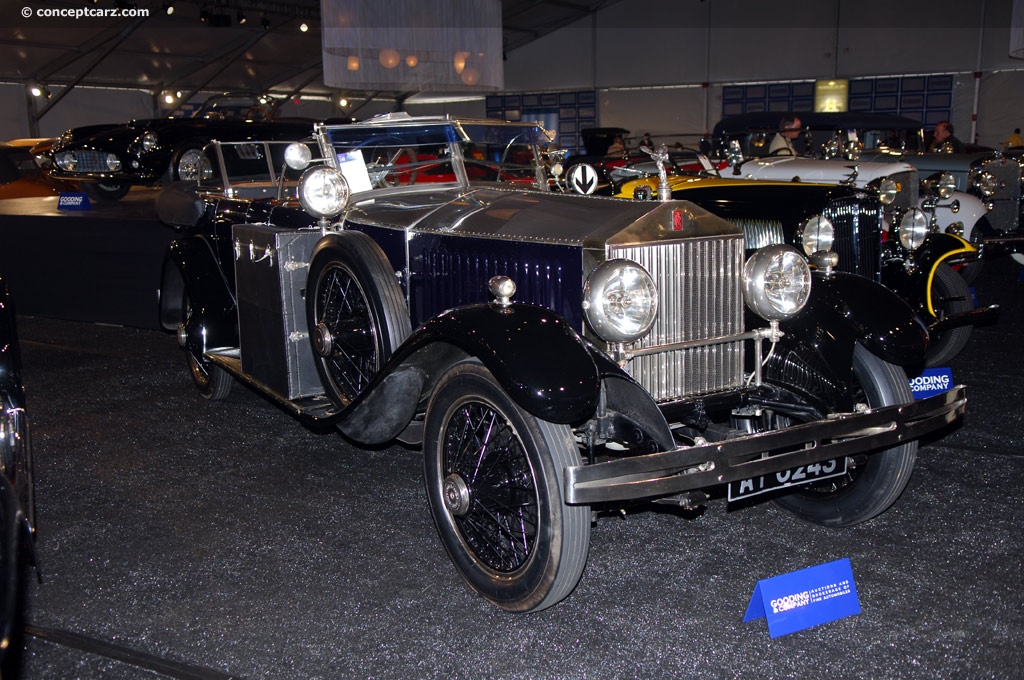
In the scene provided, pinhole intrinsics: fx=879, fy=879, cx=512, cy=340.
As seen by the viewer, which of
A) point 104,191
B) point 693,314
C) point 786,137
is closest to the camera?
point 693,314

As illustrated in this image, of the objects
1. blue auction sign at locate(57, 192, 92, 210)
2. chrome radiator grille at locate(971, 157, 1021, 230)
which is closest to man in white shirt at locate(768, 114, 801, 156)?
chrome radiator grille at locate(971, 157, 1021, 230)

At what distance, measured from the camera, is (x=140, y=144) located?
9242 millimetres

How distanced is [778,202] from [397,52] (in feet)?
19.0

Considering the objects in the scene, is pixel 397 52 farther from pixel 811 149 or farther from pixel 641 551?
pixel 641 551

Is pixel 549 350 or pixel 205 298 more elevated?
pixel 549 350

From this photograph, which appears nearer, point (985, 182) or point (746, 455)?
point (746, 455)

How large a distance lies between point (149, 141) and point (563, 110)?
1541 cm

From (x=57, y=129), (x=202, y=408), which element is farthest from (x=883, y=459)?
(x=57, y=129)

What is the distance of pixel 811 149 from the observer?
34.1 feet

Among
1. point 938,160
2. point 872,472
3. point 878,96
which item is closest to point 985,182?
point 938,160

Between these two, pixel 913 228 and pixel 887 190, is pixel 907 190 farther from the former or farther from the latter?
pixel 913 228

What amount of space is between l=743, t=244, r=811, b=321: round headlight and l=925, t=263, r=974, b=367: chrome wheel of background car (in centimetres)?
330

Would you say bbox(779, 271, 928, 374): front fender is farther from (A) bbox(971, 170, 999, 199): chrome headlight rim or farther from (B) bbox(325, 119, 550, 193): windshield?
(A) bbox(971, 170, 999, 199): chrome headlight rim

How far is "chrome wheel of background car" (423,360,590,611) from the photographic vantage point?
2.70m
